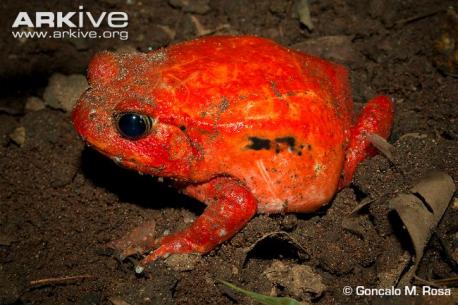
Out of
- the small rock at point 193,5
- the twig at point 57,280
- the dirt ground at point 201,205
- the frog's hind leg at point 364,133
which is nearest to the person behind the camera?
the dirt ground at point 201,205

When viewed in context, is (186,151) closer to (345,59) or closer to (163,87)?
(163,87)

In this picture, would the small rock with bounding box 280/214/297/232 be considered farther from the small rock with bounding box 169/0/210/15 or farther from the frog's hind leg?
the small rock with bounding box 169/0/210/15

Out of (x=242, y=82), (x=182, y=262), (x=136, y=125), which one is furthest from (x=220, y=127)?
(x=182, y=262)

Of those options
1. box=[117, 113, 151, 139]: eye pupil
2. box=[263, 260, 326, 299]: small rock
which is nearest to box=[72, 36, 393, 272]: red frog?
box=[117, 113, 151, 139]: eye pupil

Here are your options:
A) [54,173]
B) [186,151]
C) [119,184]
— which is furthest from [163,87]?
[54,173]

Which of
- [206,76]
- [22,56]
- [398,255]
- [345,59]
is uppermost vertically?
[206,76]

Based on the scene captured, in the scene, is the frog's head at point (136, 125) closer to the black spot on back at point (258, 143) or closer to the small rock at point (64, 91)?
the black spot on back at point (258, 143)

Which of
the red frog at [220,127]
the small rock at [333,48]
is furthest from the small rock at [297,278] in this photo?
the small rock at [333,48]
